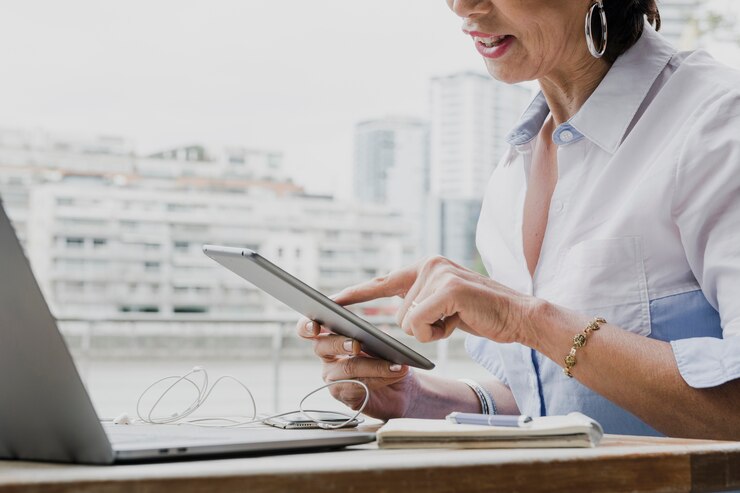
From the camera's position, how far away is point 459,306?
2.99 ft

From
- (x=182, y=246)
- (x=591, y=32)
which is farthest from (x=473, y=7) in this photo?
(x=182, y=246)

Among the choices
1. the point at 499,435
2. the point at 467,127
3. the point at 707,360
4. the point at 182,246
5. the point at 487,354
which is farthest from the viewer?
the point at 182,246

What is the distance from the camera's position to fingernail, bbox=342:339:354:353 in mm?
1086

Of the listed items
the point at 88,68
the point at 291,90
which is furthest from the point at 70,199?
the point at 291,90

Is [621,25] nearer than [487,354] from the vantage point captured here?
Yes

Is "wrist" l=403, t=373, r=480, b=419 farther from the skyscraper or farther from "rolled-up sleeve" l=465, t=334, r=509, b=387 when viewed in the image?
the skyscraper

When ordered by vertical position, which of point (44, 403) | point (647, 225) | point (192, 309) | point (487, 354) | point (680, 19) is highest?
point (680, 19)

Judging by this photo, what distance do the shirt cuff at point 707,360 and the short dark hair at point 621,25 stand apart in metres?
0.52

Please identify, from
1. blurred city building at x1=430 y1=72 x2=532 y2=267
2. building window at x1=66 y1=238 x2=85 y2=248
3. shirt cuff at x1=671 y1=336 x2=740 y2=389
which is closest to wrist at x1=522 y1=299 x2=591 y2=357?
shirt cuff at x1=671 y1=336 x2=740 y2=389

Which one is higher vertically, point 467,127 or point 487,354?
point 467,127

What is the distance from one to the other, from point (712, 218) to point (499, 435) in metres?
0.46

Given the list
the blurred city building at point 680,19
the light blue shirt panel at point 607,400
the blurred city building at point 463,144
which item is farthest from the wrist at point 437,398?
the blurred city building at point 463,144

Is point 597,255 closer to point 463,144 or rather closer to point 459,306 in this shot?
point 459,306

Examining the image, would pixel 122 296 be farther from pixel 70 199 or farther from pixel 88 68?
pixel 88 68
